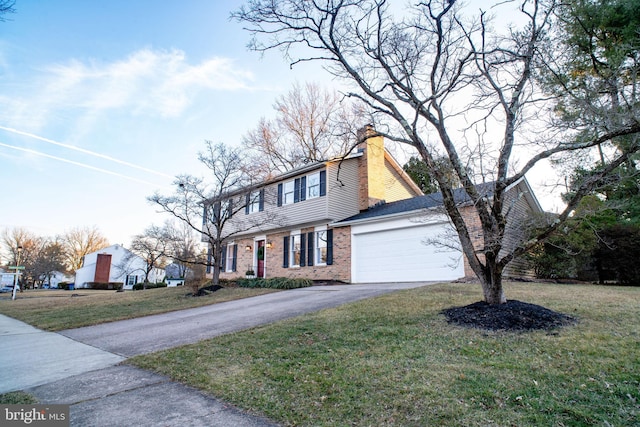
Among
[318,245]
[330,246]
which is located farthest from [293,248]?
[330,246]

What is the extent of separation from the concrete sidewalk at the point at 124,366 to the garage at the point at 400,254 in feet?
13.0

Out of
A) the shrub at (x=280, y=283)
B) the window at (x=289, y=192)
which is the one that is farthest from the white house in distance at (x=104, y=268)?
the shrub at (x=280, y=283)

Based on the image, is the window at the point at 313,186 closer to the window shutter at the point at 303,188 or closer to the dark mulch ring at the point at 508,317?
the window shutter at the point at 303,188

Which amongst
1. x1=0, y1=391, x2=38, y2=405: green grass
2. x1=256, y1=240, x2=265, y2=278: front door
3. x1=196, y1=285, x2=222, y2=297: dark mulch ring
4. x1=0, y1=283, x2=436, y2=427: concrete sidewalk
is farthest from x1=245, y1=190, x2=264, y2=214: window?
x1=0, y1=391, x2=38, y2=405: green grass

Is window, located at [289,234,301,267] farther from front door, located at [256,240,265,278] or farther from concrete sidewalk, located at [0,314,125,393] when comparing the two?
concrete sidewalk, located at [0,314,125,393]

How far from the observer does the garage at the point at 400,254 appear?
1223 cm

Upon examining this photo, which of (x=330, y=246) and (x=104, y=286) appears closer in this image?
(x=330, y=246)

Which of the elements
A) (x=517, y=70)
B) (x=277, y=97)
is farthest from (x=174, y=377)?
(x=277, y=97)

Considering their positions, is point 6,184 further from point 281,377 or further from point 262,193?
point 281,377

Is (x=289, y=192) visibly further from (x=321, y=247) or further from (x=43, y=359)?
(x=43, y=359)

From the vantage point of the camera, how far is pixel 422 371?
376 centimetres

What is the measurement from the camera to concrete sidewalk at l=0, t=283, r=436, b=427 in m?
3.18

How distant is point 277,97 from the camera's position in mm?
26734

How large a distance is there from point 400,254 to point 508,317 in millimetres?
8230
